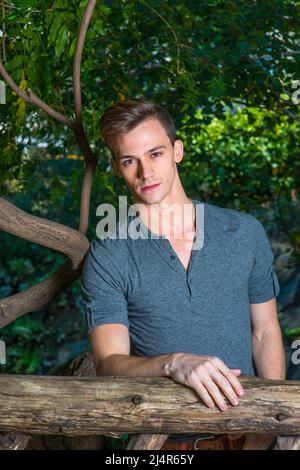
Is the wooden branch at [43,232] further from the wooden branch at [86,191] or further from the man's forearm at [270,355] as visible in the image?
the man's forearm at [270,355]

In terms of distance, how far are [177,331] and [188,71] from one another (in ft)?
4.87

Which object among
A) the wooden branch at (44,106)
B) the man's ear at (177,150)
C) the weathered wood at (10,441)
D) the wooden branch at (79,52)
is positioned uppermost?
the wooden branch at (79,52)

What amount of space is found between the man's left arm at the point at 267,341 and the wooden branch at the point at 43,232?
2.04ft

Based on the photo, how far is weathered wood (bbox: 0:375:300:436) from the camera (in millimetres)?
1922

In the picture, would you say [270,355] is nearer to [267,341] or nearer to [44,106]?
[267,341]

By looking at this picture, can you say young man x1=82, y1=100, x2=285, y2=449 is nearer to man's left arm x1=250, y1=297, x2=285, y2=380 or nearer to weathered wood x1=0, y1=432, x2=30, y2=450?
man's left arm x1=250, y1=297, x2=285, y2=380

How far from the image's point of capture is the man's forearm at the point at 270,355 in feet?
8.71

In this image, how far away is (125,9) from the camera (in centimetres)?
325

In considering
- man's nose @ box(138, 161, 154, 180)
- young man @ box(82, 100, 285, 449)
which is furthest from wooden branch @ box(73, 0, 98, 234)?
man's nose @ box(138, 161, 154, 180)

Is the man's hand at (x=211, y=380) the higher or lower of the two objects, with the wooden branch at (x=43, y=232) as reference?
lower

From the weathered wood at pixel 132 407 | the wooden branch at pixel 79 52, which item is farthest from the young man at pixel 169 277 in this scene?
the weathered wood at pixel 132 407

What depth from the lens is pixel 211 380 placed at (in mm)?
1931
